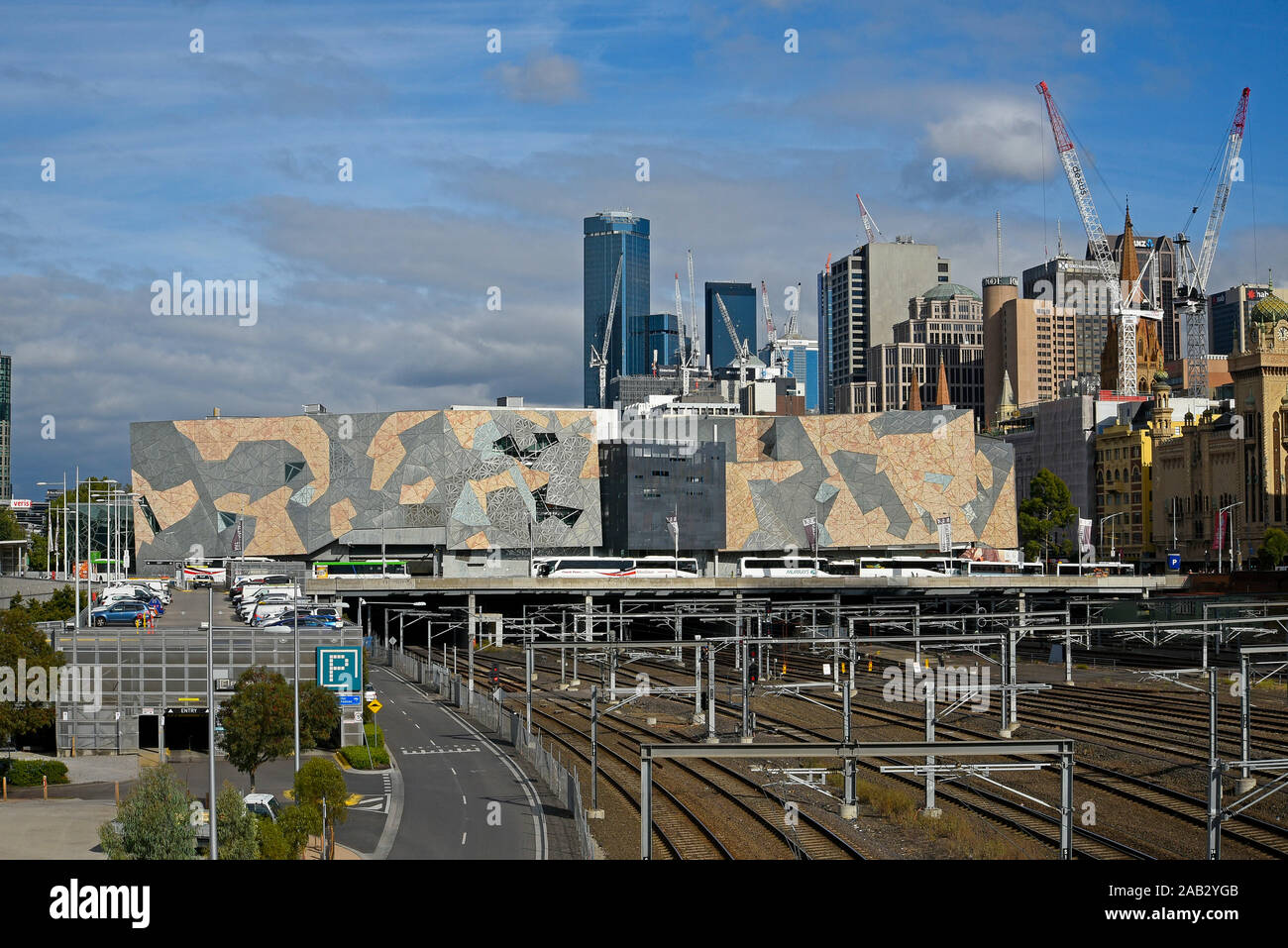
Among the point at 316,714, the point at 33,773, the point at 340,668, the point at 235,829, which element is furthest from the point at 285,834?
the point at 340,668

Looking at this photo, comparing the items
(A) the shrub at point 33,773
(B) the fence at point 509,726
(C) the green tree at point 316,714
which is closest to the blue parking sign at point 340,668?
(C) the green tree at point 316,714

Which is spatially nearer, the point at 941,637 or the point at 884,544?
the point at 941,637

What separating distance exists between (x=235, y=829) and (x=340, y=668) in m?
26.0

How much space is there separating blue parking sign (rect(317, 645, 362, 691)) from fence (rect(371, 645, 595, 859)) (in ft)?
22.7

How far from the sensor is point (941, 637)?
54.8 metres

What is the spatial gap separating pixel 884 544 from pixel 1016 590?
41567mm

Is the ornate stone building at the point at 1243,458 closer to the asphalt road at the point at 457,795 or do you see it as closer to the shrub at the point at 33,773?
the asphalt road at the point at 457,795

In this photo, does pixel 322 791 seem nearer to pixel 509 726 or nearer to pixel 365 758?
pixel 365 758

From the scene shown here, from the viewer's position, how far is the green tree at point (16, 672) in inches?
2025

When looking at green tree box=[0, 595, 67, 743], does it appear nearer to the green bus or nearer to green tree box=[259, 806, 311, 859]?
green tree box=[259, 806, 311, 859]

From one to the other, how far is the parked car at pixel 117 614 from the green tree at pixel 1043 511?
12026 centimetres
